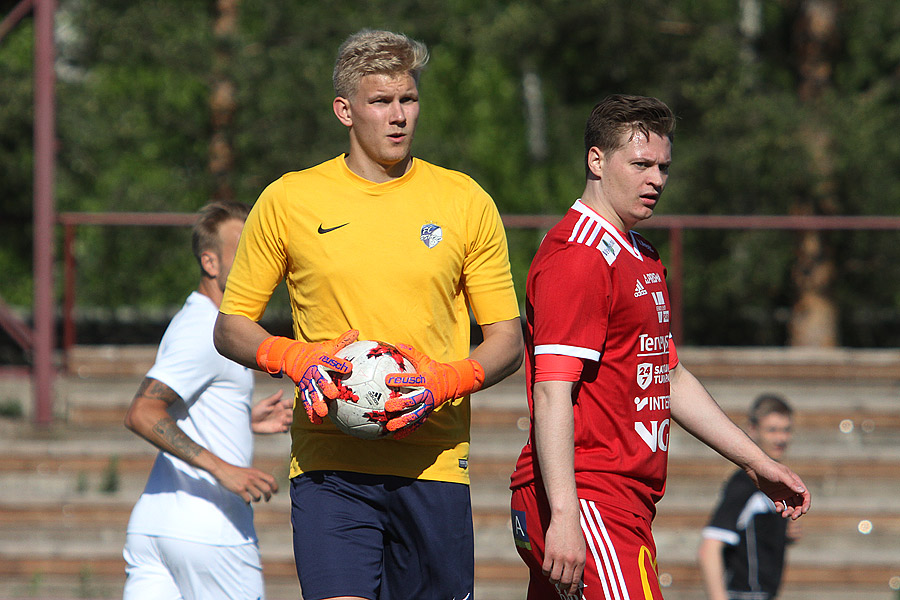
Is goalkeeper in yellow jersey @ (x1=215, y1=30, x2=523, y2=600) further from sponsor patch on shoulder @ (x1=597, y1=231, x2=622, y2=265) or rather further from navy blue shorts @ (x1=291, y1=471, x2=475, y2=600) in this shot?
sponsor patch on shoulder @ (x1=597, y1=231, x2=622, y2=265)

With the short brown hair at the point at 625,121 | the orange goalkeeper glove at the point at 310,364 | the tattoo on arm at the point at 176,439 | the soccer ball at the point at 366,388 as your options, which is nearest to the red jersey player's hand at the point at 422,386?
the soccer ball at the point at 366,388

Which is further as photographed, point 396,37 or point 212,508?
point 212,508

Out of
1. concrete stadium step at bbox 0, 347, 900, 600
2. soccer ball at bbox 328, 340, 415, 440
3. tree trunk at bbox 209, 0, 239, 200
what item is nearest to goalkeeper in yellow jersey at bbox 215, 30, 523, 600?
soccer ball at bbox 328, 340, 415, 440

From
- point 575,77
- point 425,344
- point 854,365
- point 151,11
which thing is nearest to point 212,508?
point 425,344

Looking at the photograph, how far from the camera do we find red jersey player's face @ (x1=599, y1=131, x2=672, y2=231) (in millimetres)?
3273

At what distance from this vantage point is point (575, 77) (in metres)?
14.0

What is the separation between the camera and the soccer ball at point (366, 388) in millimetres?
3014

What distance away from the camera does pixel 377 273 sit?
3295 millimetres

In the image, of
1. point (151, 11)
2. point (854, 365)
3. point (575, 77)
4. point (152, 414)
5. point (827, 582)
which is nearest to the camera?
point (152, 414)

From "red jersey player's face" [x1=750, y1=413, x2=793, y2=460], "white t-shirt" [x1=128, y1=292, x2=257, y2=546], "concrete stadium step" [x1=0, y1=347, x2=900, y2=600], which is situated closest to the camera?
"white t-shirt" [x1=128, y1=292, x2=257, y2=546]

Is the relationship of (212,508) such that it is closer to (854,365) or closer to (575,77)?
(854,365)

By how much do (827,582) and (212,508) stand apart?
5448mm

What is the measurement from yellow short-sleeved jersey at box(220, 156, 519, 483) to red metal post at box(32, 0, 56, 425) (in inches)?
260

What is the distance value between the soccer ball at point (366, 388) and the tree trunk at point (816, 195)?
961 centimetres
